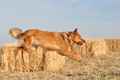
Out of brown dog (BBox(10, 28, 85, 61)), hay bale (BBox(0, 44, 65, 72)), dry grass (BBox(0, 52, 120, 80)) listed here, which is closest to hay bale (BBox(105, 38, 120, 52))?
dry grass (BBox(0, 52, 120, 80))

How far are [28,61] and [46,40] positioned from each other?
8.85ft

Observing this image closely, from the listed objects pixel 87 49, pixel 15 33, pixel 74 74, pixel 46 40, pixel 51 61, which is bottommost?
pixel 74 74

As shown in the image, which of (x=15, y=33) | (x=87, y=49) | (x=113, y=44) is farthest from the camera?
(x=113, y=44)

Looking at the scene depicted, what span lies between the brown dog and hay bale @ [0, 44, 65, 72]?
205cm

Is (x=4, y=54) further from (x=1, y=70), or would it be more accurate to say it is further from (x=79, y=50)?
(x=79, y=50)

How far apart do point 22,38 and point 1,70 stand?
3.17 metres

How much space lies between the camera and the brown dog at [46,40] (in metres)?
7.32

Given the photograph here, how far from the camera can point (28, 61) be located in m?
9.80

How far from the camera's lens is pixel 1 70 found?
988 cm

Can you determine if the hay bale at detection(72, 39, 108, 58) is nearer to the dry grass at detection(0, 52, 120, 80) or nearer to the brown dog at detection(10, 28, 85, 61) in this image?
the dry grass at detection(0, 52, 120, 80)

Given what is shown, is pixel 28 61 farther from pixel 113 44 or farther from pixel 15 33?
pixel 113 44

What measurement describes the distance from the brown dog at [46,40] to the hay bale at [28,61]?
2049mm

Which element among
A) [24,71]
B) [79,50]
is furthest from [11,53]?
[79,50]

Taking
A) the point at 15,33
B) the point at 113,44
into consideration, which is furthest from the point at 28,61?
the point at 113,44
